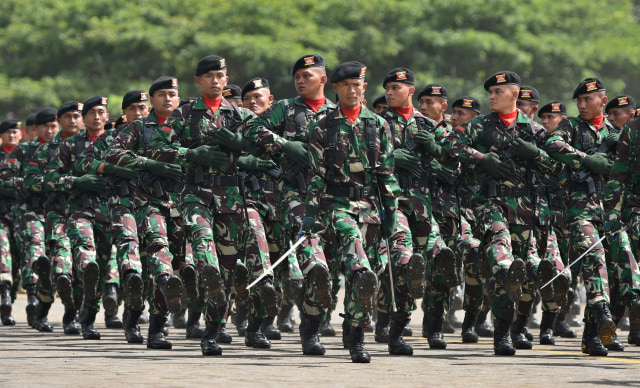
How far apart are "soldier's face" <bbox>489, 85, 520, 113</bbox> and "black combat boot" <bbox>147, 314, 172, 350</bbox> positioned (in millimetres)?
3512

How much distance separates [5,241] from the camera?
643 inches

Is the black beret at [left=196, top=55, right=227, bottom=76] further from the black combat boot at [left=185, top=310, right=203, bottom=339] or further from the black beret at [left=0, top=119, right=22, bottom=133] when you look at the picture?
the black beret at [left=0, top=119, right=22, bottom=133]

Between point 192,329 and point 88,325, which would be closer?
point 192,329

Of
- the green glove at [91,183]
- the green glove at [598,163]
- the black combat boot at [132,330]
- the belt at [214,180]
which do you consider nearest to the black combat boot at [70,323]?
the green glove at [91,183]

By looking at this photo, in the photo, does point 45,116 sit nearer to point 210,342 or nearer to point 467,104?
point 467,104

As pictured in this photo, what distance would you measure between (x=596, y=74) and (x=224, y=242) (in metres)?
31.1

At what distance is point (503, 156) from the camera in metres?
11.7

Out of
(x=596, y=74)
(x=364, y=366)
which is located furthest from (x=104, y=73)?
(x=364, y=366)

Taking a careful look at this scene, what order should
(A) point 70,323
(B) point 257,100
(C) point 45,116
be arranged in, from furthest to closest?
(C) point 45,116, (A) point 70,323, (B) point 257,100

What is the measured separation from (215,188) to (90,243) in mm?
2530

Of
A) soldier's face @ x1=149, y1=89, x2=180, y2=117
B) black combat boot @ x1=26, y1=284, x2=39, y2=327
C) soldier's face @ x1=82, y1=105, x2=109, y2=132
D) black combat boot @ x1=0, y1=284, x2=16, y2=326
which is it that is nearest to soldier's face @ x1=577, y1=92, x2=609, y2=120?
soldier's face @ x1=149, y1=89, x2=180, y2=117

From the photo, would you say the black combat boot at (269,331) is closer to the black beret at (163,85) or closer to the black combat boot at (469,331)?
the black combat boot at (469,331)

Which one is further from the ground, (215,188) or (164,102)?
(164,102)

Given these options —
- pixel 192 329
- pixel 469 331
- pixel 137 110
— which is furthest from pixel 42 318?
pixel 469 331
